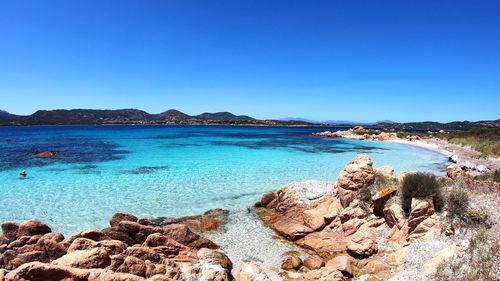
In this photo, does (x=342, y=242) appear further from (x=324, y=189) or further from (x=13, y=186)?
(x=13, y=186)

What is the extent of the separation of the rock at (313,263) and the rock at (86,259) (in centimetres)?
628

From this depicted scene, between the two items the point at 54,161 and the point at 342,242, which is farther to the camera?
the point at 54,161

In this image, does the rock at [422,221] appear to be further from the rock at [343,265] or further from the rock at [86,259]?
the rock at [86,259]

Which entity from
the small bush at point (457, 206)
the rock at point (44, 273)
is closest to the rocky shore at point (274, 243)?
the rock at point (44, 273)

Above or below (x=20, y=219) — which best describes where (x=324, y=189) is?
above

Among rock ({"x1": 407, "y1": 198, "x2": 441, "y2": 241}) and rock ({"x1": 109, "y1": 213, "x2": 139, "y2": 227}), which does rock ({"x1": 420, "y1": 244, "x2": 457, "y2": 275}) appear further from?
rock ({"x1": 109, "y1": 213, "x2": 139, "y2": 227})

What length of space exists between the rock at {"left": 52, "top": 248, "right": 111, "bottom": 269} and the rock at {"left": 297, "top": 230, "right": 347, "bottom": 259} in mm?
7551

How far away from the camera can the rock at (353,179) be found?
15750mm

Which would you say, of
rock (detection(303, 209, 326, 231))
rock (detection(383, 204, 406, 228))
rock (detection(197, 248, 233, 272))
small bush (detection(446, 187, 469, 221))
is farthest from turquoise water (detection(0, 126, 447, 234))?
small bush (detection(446, 187, 469, 221))

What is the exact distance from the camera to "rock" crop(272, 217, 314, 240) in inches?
551

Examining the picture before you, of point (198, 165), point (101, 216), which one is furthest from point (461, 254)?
point (198, 165)

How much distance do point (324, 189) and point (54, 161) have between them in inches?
1220

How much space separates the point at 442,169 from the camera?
32469 mm

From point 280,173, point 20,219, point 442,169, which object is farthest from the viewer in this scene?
point 442,169
